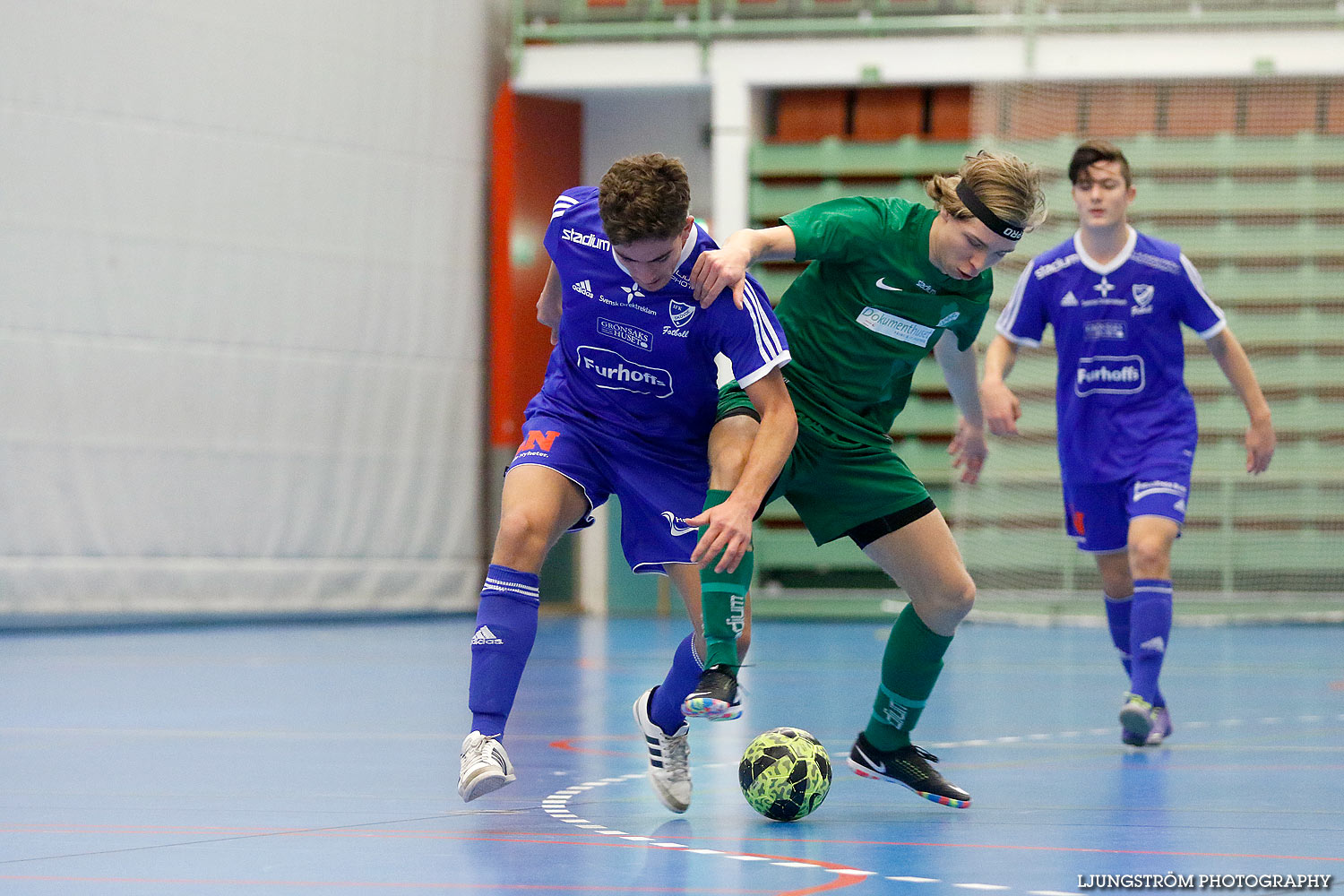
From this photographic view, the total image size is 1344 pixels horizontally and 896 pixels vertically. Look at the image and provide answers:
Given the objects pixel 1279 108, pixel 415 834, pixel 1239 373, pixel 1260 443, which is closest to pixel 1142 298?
pixel 1239 373

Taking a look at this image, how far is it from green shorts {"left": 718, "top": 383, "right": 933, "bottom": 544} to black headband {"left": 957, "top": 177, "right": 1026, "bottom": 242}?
0.68 metres

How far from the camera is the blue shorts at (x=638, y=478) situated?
4168 millimetres

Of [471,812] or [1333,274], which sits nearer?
[471,812]

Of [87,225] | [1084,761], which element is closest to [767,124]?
[87,225]

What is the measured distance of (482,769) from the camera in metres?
3.73

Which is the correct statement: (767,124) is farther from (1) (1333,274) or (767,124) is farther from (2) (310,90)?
(1) (1333,274)

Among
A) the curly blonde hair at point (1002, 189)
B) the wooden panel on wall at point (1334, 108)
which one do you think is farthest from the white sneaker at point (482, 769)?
the wooden panel on wall at point (1334, 108)

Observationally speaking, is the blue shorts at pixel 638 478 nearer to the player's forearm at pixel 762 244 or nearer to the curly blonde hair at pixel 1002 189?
the player's forearm at pixel 762 244

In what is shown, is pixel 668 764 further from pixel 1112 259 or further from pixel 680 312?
pixel 1112 259

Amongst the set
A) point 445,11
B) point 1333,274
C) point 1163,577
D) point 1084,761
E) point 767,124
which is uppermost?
point 445,11

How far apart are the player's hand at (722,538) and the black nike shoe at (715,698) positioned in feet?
0.87

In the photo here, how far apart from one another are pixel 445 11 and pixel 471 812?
36.9ft

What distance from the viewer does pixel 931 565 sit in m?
4.36

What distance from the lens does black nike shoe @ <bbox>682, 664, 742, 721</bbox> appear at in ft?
11.9
